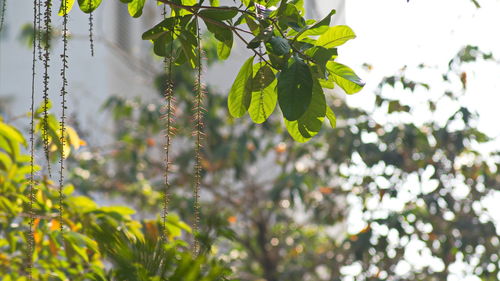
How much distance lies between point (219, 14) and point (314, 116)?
0.54 ft

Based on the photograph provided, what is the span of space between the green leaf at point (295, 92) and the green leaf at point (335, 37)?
0.24ft

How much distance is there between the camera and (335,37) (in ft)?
2.97

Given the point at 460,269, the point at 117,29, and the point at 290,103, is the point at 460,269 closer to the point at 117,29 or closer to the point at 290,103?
the point at 290,103

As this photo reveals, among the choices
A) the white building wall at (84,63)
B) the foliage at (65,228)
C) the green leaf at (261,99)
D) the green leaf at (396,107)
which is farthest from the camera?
the white building wall at (84,63)

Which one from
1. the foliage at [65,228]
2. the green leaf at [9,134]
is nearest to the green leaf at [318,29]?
the foliage at [65,228]

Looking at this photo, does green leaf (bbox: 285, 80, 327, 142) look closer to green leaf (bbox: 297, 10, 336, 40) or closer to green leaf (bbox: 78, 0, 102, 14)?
green leaf (bbox: 297, 10, 336, 40)

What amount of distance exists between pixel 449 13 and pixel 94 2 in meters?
1.61

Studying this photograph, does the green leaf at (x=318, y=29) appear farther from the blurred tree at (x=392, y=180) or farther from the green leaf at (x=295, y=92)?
the blurred tree at (x=392, y=180)

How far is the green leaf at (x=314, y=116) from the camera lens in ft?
2.87

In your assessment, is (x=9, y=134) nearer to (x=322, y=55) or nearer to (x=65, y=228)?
(x=65, y=228)

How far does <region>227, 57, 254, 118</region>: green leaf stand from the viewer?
0.94m

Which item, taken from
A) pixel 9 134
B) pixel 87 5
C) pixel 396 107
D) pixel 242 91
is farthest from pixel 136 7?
pixel 396 107

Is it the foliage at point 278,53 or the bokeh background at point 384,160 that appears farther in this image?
the bokeh background at point 384,160

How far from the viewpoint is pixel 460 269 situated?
2.87 meters
